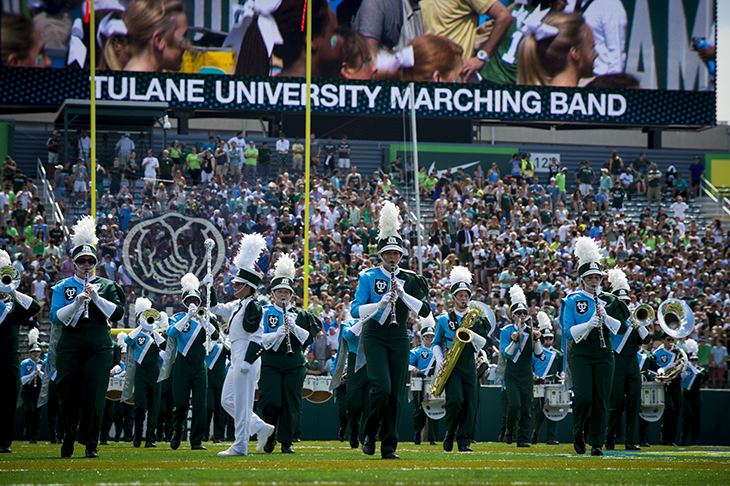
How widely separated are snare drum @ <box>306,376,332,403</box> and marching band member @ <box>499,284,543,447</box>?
132 inches

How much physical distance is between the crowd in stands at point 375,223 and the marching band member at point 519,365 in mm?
7822

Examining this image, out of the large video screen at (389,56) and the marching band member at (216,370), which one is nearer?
the marching band member at (216,370)

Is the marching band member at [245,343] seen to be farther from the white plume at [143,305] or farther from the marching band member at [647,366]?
the marching band member at [647,366]

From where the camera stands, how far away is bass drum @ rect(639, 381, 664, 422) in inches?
878

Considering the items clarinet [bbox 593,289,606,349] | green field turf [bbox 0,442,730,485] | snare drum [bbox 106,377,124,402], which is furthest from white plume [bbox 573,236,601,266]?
snare drum [bbox 106,377,124,402]

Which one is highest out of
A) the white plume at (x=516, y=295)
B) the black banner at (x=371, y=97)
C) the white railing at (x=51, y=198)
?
the black banner at (x=371, y=97)

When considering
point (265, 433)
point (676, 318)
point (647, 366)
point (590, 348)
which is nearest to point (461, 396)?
point (590, 348)

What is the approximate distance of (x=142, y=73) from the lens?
44.6 meters

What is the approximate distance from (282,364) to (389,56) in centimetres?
3046

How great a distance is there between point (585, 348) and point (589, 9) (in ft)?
109

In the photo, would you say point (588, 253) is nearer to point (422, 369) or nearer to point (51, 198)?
point (422, 369)

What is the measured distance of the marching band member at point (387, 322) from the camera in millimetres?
14555

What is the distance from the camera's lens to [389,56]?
46.3 m

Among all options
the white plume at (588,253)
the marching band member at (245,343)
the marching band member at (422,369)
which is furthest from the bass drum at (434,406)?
the marching band member at (245,343)
